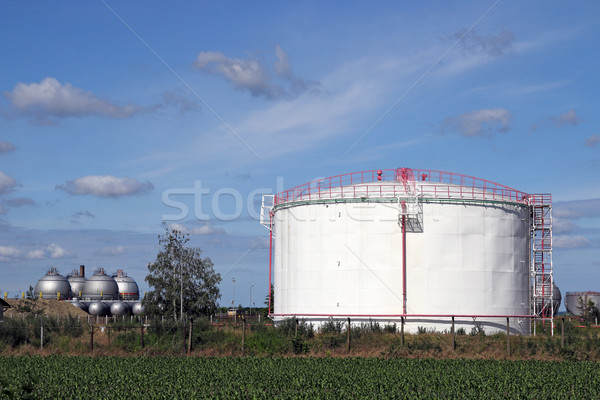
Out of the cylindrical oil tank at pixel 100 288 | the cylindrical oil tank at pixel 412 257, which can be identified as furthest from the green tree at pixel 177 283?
the cylindrical oil tank at pixel 100 288

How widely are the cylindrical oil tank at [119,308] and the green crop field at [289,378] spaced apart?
2748 inches

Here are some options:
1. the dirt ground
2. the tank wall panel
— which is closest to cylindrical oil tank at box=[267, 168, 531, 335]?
the tank wall panel

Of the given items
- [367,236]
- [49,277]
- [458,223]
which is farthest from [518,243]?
[49,277]

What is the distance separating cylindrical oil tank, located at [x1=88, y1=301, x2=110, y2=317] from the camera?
341 ft

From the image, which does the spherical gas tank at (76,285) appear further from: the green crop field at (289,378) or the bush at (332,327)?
the green crop field at (289,378)

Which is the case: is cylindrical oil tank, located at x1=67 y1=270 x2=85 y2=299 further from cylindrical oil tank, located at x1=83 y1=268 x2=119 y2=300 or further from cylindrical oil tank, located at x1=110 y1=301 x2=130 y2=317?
cylindrical oil tank, located at x1=110 y1=301 x2=130 y2=317

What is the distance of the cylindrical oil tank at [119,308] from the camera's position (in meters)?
105

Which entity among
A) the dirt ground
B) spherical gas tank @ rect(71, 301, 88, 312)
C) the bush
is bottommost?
spherical gas tank @ rect(71, 301, 88, 312)

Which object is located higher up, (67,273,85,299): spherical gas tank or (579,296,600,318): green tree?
(67,273,85,299): spherical gas tank

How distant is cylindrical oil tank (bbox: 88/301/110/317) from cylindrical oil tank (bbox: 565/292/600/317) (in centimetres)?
6921

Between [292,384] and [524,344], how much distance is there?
60.7 ft

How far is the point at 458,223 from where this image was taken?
1913 inches

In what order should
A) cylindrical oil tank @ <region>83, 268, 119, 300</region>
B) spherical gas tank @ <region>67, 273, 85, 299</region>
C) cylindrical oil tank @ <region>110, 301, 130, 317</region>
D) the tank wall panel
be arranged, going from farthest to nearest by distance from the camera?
1. spherical gas tank @ <region>67, 273, 85, 299</region>
2. cylindrical oil tank @ <region>83, 268, 119, 300</region>
3. cylindrical oil tank @ <region>110, 301, 130, 317</region>
4. the tank wall panel

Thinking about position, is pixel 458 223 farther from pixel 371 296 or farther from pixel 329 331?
pixel 329 331
